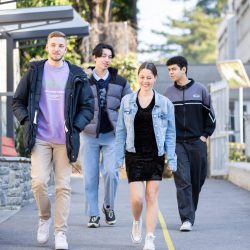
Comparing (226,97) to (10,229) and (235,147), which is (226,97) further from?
(10,229)

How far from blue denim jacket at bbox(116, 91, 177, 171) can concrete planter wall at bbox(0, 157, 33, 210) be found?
425 centimetres

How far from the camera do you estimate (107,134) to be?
11695 mm

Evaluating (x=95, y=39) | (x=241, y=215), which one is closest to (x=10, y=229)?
(x=241, y=215)

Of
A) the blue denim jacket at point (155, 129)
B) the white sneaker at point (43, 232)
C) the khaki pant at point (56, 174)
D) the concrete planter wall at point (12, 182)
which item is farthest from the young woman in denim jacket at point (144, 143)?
the concrete planter wall at point (12, 182)

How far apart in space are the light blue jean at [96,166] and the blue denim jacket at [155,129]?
1968 millimetres

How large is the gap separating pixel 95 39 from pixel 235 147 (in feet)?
25.0

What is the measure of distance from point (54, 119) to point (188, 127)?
248 cm

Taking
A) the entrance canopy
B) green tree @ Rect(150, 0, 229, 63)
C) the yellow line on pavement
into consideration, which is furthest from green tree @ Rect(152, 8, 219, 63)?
the yellow line on pavement

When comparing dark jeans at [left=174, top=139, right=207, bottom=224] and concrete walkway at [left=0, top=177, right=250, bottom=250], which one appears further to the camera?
dark jeans at [left=174, top=139, right=207, bottom=224]

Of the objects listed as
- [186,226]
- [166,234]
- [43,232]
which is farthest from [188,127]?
[43,232]

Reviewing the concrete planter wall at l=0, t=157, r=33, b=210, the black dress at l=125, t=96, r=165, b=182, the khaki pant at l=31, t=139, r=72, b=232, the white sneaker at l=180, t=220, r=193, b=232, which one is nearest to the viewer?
the khaki pant at l=31, t=139, r=72, b=232

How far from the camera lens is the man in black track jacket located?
11562 mm

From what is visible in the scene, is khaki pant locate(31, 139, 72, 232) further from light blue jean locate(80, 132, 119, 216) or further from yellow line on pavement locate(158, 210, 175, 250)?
light blue jean locate(80, 132, 119, 216)

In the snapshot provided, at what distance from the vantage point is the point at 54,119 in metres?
9.48
